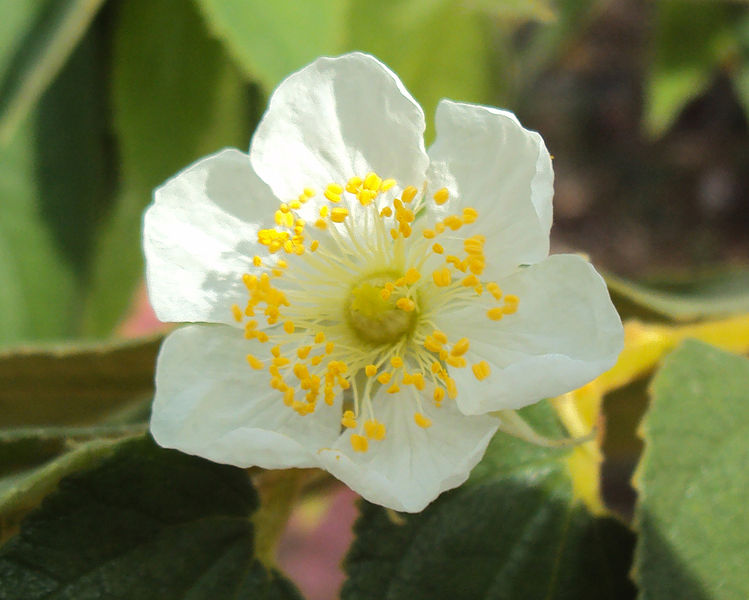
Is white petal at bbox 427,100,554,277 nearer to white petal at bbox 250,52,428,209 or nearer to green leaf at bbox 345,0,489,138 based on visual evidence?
white petal at bbox 250,52,428,209

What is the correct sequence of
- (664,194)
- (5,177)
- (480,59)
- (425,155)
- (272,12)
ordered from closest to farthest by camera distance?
(425,155)
(272,12)
(5,177)
(480,59)
(664,194)

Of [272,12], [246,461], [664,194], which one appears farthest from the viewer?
[664,194]

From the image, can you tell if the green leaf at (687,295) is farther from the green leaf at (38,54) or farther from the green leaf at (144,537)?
the green leaf at (38,54)

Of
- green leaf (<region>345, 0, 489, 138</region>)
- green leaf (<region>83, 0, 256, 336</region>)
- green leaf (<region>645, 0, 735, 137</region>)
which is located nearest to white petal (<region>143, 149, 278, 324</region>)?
green leaf (<region>345, 0, 489, 138</region>)

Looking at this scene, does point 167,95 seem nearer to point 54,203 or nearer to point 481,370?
A: point 54,203

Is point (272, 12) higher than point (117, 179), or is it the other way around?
point (272, 12)

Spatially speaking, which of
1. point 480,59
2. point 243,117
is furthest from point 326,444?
point 480,59

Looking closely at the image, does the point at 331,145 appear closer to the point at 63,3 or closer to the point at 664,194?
the point at 63,3
